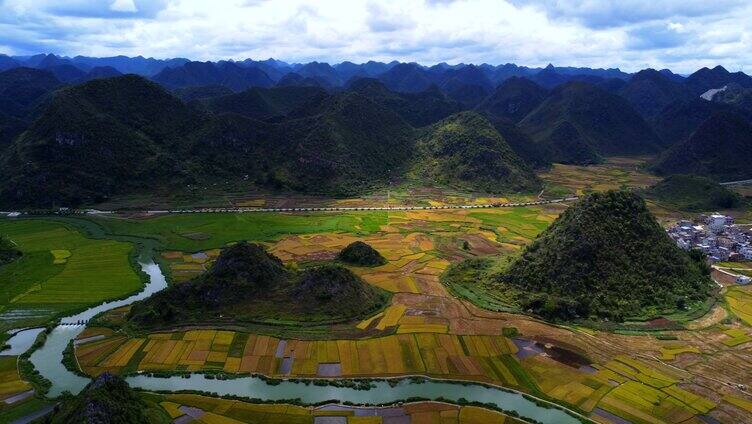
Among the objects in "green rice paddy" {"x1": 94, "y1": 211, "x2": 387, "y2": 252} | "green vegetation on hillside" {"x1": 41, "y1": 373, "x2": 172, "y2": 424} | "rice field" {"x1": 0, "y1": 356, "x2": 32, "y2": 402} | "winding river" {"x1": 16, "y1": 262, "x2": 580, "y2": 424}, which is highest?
"green vegetation on hillside" {"x1": 41, "y1": 373, "x2": 172, "y2": 424}

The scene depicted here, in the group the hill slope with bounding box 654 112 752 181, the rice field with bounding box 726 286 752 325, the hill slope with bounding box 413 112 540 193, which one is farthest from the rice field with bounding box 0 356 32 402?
the hill slope with bounding box 654 112 752 181

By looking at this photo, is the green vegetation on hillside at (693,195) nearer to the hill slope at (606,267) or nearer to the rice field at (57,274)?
the hill slope at (606,267)

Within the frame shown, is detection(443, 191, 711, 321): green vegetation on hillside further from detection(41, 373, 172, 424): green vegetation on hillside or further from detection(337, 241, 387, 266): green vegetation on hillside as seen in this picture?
detection(41, 373, 172, 424): green vegetation on hillside

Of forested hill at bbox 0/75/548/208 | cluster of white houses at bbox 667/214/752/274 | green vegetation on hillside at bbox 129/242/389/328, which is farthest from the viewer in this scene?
forested hill at bbox 0/75/548/208

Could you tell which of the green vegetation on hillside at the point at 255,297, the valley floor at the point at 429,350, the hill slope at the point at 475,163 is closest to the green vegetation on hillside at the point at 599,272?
the valley floor at the point at 429,350

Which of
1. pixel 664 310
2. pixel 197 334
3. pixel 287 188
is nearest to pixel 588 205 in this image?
pixel 664 310

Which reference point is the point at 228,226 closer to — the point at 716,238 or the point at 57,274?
the point at 57,274
